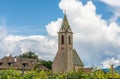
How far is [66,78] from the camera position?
90.3ft

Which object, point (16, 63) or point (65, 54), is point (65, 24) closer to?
point (65, 54)

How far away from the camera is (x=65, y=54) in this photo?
278 ft

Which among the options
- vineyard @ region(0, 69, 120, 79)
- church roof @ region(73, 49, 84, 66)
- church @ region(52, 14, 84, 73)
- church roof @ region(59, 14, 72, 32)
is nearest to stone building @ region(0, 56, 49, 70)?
church @ region(52, 14, 84, 73)

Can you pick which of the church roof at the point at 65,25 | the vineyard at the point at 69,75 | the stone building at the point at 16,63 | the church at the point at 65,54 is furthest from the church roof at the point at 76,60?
the vineyard at the point at 69,75

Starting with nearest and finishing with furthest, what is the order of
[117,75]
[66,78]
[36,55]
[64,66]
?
[117,75] < [66,78] < [64,66] < [36,55]

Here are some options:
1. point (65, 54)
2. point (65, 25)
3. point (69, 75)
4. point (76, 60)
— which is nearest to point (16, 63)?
point (65, 54)

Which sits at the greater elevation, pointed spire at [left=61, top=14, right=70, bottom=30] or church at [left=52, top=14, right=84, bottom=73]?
pointed spire at [left=61, top=14, right=70, bottom=30]

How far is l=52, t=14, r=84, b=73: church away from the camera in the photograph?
273 feet

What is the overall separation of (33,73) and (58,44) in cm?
5843

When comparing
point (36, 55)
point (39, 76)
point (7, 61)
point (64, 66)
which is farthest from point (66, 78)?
point (36, 55)

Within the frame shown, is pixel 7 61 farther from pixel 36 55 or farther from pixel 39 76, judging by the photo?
pixel 39 76

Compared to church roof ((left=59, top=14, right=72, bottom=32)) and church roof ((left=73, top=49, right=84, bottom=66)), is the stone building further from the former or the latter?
church roof ((left=59, top=14, right=72, bottom=32))

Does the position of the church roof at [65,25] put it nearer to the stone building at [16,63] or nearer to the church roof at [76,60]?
the church roof at [76,60]

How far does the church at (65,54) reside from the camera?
8331 cm
